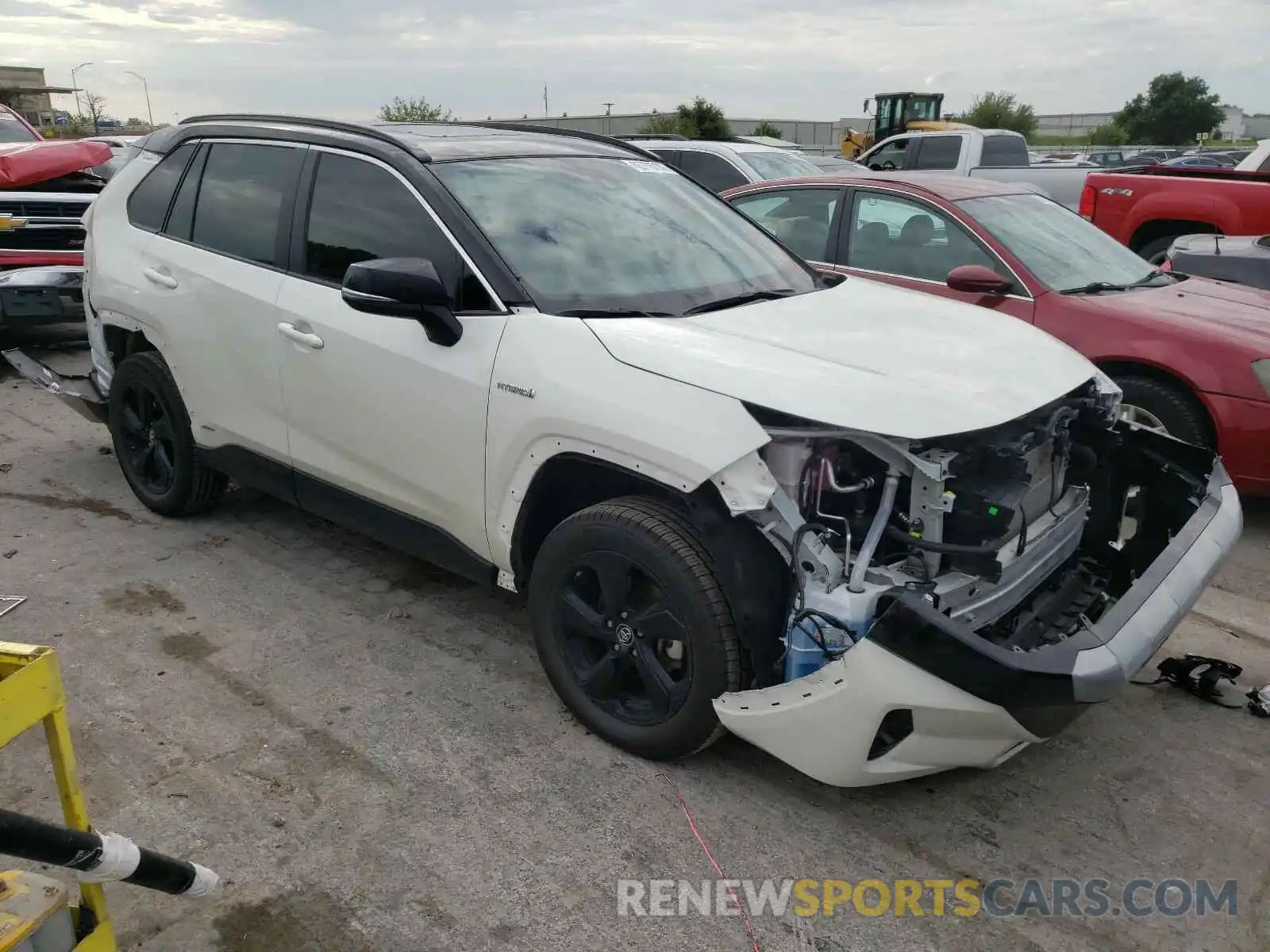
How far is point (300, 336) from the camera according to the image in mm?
3824

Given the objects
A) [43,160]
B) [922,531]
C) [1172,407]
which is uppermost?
[43,160]

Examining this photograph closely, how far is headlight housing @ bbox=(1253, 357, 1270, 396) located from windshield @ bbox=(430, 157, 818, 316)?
2520mm

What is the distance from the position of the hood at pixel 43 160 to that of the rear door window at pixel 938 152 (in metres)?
10.9

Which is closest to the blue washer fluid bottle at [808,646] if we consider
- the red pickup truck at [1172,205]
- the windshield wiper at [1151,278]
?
the windshield wiper at [1151,278]

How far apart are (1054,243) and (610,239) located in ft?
11.6

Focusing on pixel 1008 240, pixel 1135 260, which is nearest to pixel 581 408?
pixel 1008 240

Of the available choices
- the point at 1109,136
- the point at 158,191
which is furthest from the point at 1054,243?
the point at 1109,136

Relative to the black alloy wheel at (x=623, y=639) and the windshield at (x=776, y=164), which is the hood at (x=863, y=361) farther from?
the windshield at (x=776, y=164)

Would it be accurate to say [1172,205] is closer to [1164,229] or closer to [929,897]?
[1164,229]

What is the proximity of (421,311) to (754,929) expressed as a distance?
2.08 metres

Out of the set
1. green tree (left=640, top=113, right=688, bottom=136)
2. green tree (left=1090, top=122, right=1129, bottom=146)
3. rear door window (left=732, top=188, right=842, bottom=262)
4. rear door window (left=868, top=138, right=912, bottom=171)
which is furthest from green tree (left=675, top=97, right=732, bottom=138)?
green tree (left=1090, top=122, right=1129, bottom=146)

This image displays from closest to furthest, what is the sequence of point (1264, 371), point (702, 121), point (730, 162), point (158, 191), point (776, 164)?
point (158, 191) < point (1264, 371) < point (730, 162) < point (776, 164) < point (702, 121)

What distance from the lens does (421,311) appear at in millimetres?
3262

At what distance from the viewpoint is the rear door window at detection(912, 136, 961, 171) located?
14.9 metres
